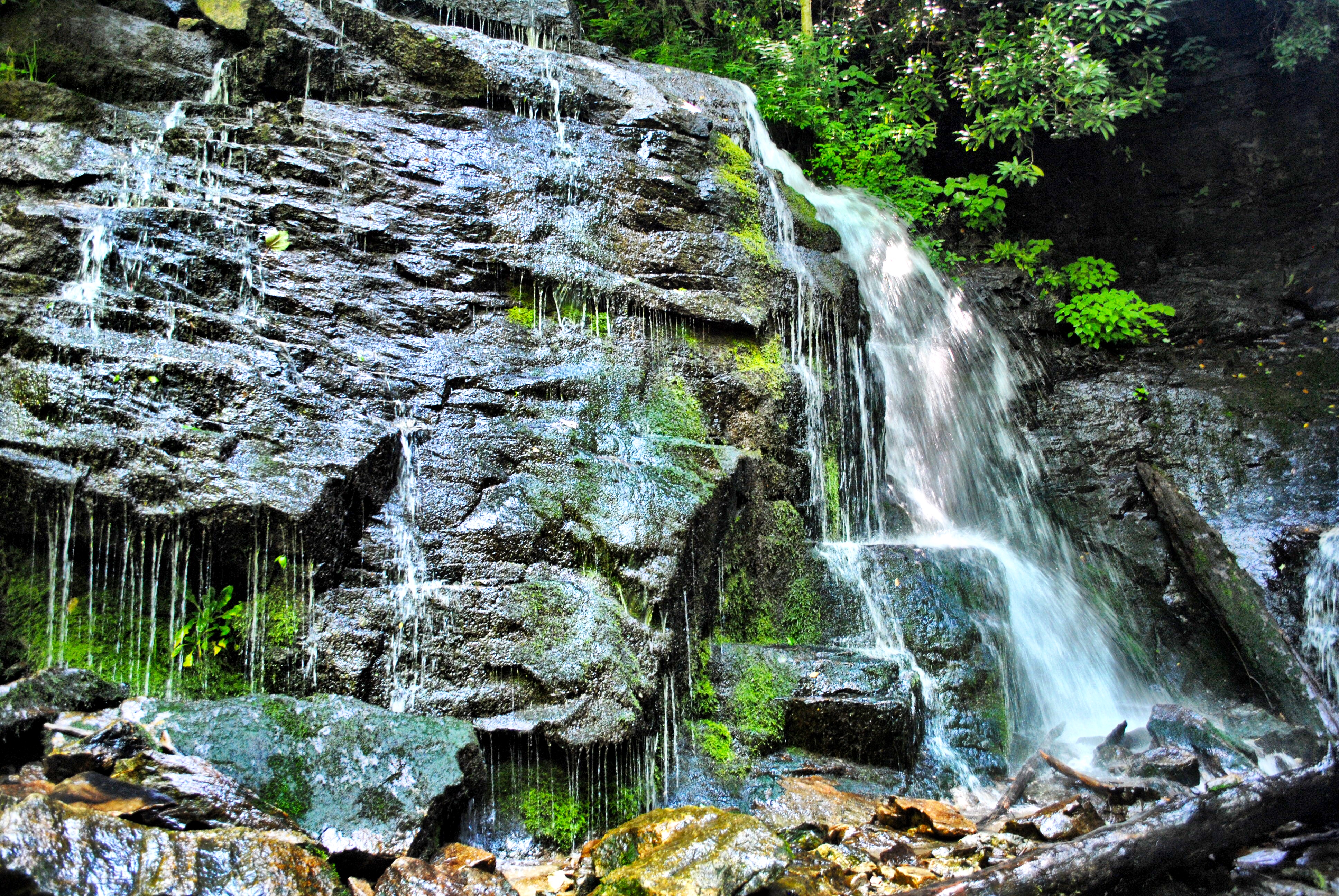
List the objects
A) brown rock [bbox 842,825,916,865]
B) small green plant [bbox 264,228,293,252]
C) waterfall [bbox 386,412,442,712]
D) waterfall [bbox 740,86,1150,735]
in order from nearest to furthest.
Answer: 1. brown rock [bbox 842,825,916,865]
2. waterfall [bbox 386,412,442,712]
3. small green plant [bbox 264,228,293,252]
4. waterfall [bbox 740,86,1150,735]

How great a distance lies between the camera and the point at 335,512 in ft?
15.2

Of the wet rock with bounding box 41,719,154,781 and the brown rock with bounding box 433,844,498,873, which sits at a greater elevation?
the wet rock with bounding box 41,719,154,781

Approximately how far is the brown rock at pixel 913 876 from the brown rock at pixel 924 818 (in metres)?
0.50

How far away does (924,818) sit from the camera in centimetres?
427

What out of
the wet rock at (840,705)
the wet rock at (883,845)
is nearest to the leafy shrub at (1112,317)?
the wet rock at (840,705)

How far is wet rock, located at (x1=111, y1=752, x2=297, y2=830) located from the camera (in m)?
2.89

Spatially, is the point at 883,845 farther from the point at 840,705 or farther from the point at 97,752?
the point at 97,752

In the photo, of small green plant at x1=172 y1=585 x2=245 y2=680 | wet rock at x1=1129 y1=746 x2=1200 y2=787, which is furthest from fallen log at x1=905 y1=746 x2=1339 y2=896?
small green plant at x1=172 y1=585 x2=245 y2=680

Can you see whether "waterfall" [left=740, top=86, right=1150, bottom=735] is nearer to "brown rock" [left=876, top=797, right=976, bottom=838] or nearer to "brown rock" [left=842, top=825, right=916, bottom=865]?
"brown rock" [left=876, top=797, right=976, bottom=838]

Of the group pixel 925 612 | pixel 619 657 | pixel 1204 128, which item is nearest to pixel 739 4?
pixel 1204 128

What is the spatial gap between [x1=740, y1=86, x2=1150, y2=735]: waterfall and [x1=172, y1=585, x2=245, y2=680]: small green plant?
400cm

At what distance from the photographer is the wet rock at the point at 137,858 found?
6.68 ft

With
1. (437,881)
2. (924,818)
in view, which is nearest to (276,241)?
(437,881)

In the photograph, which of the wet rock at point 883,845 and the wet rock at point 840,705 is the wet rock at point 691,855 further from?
the wet rock at point 840,705
